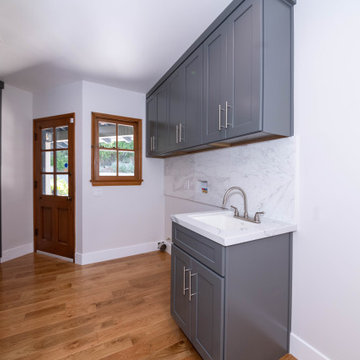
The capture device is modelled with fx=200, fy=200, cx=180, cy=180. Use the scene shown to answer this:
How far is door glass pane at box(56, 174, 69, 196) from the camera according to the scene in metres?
3.02

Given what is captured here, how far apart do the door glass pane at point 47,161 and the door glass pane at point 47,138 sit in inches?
3.8

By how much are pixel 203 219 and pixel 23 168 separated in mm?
3065

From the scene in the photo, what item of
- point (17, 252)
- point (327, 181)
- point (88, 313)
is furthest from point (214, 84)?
point (17, 252)

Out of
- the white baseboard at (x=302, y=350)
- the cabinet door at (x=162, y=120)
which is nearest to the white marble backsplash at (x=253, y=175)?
the cabinet door at (x=162, y=120)

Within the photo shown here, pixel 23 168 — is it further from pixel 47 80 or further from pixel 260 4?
pixel 260 4

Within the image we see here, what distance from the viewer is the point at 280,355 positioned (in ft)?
4.53

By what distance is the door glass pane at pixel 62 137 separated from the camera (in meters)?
3.03

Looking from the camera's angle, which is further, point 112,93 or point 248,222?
point 112,93

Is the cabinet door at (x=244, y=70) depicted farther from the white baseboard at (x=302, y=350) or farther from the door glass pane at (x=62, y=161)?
the door glass pane at (x=62, y=161)

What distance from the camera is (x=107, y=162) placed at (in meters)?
3.03

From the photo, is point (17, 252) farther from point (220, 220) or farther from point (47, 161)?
point (220, 220)

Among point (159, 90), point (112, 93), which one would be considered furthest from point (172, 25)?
point (112, 93)

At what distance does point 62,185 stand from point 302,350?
10.8ft

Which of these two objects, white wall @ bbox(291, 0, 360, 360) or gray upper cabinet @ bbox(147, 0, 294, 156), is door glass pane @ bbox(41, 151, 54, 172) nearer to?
gray upper cabinet @ bbox(147, 0, 294, 156)
